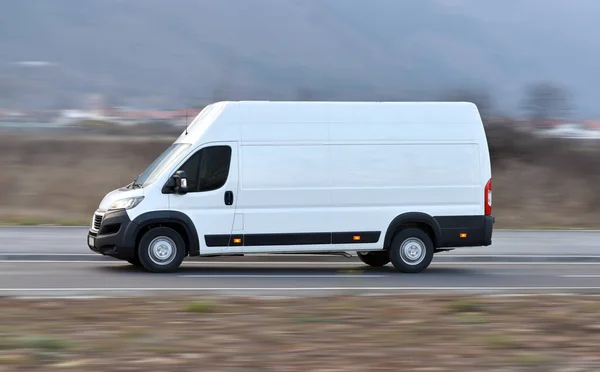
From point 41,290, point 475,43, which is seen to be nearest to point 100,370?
point 41,290

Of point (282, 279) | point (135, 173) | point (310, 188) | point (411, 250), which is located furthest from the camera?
point (135, 173)

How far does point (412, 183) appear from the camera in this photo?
14.5 m

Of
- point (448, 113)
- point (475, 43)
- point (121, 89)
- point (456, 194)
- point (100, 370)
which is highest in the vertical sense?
point (475, 43)

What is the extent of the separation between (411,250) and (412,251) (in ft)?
0.08

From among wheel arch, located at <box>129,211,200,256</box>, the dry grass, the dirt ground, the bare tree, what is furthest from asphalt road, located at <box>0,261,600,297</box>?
the bare tree

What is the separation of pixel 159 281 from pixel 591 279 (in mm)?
6387

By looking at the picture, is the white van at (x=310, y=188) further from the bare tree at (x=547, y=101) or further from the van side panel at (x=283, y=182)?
the bare tree at (x=547, y=101)

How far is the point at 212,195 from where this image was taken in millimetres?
13898

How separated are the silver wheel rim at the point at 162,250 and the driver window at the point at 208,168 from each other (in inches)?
32.3

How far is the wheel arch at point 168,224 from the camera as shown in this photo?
13.8 m

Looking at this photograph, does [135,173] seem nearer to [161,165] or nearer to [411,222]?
[161,165]

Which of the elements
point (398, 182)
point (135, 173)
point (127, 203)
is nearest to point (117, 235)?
point (127, 203)

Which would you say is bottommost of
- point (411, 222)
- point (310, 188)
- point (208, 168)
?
point (411, 222)

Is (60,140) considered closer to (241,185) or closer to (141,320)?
(241,185)
